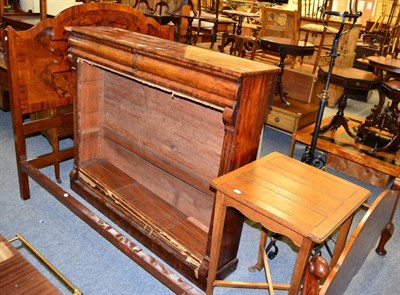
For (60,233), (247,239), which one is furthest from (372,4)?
(60,233)

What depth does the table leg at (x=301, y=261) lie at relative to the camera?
115 centimetres

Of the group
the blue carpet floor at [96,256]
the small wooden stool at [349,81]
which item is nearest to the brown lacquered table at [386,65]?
the small wooden stool at [349,81]

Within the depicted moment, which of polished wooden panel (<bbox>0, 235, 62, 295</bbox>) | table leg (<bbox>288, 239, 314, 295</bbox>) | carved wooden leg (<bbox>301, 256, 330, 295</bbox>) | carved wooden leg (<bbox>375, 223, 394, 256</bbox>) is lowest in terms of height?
carved wooden leg (<bbox>375, 223, 394, 256</bbox>)

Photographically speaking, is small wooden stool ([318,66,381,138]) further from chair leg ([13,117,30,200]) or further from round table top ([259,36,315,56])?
chair leg ([13,117,30,200])

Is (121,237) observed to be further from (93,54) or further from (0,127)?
(0,127)

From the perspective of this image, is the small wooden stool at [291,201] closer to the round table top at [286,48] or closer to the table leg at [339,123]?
the table leg at [339,123]

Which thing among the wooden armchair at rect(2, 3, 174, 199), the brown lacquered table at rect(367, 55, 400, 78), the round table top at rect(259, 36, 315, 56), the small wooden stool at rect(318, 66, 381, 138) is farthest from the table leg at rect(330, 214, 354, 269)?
the round table top at rect(259, 36, 315, 56)

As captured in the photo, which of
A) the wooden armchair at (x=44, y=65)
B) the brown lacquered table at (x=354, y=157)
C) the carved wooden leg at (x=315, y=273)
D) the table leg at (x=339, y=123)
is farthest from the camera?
the table leg at (x=339, y=123)

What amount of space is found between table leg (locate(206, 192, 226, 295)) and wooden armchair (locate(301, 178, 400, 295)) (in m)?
0.45

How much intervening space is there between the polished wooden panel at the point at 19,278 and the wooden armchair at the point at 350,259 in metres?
0.77

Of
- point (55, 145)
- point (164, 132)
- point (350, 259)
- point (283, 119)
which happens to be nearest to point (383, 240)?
point (350, 259)

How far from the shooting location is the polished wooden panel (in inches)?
45.3

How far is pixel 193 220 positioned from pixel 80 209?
23.8 inches

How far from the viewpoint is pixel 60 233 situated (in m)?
2.17
